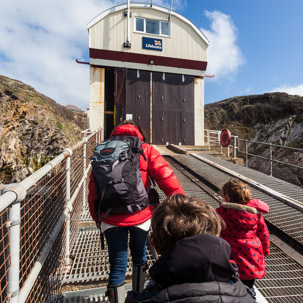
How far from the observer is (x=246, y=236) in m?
2.17

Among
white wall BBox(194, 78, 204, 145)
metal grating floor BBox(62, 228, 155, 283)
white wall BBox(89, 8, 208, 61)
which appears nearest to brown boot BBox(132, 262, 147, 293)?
metal grating floor BBox(62, 228, 155, 283)

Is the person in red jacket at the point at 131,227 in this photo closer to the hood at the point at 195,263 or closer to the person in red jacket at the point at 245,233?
the person in red jacket at the point at 245,233

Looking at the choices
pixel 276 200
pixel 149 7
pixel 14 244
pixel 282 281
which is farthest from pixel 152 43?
pixel 14 244

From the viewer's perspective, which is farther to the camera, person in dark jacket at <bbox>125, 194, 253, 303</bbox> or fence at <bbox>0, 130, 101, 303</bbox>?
fence at <bbox>0, 130, 101, 303</bbox>

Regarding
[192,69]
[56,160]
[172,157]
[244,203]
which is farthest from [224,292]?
[192,69]

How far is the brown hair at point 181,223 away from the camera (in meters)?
1.13

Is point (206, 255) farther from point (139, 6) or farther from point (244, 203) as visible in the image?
point (139, 6)

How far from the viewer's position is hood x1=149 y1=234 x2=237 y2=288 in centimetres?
98

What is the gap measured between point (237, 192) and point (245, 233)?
0.40 m

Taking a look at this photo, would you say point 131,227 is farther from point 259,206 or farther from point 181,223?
point 259,206

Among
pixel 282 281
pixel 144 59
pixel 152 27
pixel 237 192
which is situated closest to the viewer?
pixel 237 192

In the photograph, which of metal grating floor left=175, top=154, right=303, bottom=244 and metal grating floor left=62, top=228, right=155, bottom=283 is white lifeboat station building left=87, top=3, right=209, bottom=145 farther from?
metal grating floor left=62, top=228, right=155, bottom=283

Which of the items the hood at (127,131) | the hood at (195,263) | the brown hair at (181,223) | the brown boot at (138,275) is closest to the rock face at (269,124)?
the brown boot at (138,275)

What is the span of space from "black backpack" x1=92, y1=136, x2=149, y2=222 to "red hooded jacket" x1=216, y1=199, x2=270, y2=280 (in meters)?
0.93
